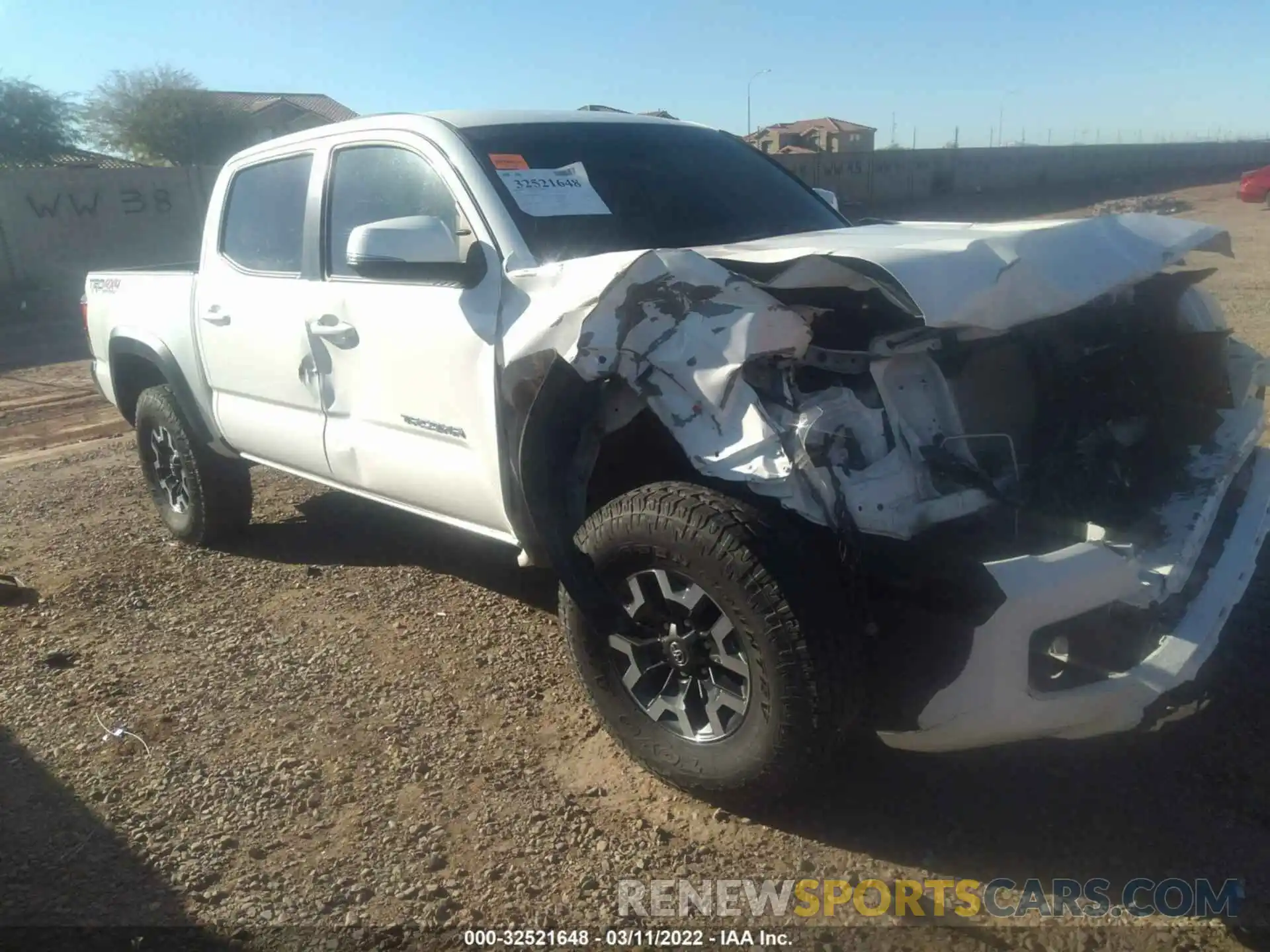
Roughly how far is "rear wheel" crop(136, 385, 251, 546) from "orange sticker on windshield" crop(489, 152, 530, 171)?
236cm

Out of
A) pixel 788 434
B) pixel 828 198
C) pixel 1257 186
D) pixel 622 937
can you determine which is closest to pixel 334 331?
pixel 788 434

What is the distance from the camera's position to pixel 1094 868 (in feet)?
8.29

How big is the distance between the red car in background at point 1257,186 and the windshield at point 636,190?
79.6 ft

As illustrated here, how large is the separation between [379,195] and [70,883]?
247 cm

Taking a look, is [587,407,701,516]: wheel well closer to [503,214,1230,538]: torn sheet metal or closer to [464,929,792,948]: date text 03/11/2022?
[503,214,1230,538]: torn sheet metal

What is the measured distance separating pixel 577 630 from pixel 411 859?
758mm

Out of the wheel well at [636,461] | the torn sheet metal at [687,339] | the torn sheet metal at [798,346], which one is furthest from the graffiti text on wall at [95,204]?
the torn sheet metal at [687,339]

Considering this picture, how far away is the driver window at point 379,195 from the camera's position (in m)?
3.57

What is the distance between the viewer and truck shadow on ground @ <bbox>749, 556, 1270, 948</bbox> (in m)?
2.54

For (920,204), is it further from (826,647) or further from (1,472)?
(826,647)

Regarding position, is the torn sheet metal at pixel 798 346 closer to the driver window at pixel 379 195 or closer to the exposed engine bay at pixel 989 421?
the exposed engine bay at pixel 989 421

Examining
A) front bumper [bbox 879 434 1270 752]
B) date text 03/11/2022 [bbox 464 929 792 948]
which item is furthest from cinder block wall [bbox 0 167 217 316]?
front bumper [bbox 879 434 1270 752]

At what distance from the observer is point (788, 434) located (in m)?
2.50

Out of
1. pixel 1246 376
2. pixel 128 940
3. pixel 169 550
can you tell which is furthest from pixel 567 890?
pixel 169 550
